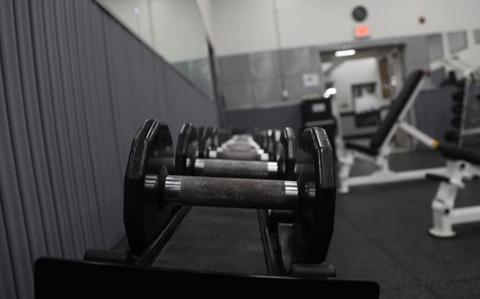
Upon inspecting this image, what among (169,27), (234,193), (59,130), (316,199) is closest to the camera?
(316,199)

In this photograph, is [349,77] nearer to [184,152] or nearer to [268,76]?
[268,76]

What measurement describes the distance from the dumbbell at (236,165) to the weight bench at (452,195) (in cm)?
97

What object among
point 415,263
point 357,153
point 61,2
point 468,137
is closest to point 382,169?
point 357,153

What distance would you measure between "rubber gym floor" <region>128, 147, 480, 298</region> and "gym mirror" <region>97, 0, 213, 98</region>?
2.44 feet

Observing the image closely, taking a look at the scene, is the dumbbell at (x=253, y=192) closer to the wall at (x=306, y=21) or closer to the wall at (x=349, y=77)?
the wall at (x=306, y=21)

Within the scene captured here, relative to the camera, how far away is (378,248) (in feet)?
4.43

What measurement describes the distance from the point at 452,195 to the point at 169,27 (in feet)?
6.38

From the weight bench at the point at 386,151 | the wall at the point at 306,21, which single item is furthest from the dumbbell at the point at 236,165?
the wall at the point at 306,21

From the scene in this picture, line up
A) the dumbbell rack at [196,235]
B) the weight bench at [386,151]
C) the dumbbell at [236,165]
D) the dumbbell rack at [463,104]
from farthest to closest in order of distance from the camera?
the dumbbell rack at [463,104] → the weight bench at [386,151] → the dumbbell at [236,165] → the dumbbell rack at [196,235]

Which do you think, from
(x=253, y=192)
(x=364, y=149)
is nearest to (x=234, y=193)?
(x=253, y=192)

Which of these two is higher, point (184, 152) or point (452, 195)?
point (184, 152)

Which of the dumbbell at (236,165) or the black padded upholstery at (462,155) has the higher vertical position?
the dumbbell at (236,165)

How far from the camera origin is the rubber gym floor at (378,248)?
→ 0.65m

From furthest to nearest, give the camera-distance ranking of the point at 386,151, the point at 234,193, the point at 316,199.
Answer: the point at 386,151, the point at 234,193, the point at 316,199
